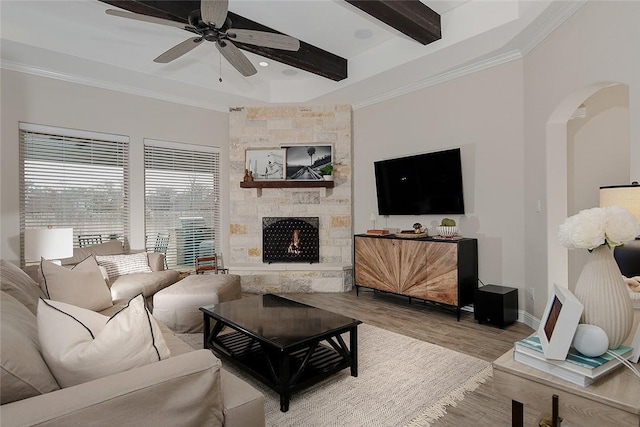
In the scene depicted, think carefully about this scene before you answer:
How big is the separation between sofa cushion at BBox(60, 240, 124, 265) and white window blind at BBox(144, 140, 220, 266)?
0.64 meters

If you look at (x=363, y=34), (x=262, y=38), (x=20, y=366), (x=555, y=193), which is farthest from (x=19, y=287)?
(x=555, y=193)

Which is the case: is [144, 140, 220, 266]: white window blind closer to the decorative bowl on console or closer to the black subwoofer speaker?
the decorative bowl on console

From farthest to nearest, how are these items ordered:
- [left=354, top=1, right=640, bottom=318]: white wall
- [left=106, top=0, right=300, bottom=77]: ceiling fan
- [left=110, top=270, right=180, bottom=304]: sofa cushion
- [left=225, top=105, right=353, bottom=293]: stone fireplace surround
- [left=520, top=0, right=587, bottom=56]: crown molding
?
[left=225, top=105, right=353, bottom=293]: stone fireplace surround, [left=110, top=270, right=180, bottom=304]: sofa cushion, [left=520, top=0, right=587, bottom=56]: crown molding, [left=106, top=0, right=300, bottom=77]: ceiling fan, [left=354, top=1, right=640, bottom=318]: white wall

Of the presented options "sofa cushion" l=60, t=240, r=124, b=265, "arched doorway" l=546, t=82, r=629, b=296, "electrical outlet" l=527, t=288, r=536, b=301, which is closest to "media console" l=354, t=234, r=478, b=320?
"electrical outlet" l=527, t=288, r=536, b=301

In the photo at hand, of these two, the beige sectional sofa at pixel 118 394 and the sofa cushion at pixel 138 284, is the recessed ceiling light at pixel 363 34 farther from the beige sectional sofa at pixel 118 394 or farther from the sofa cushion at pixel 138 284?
the beige sectional sofa at pixel 118 394

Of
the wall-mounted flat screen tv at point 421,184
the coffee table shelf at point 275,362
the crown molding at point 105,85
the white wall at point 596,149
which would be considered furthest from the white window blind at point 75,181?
the white wall at point 596,149

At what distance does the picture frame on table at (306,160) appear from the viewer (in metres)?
5.64

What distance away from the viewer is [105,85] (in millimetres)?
4617

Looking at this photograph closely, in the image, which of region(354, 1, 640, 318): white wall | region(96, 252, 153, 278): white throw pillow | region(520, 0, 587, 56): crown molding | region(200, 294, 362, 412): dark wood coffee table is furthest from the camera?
region(96, 252, 153, 278): white throw pillow

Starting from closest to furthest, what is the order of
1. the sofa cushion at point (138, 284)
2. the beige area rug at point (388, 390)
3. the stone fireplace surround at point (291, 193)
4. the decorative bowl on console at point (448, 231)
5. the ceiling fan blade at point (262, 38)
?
the beige area rug at point (388, 390) < the ceiling fan blade at point (262, 38) < the sofa cushion at point (138, 284) < the decorative bowl on console at point (448, 231) < the stone fireplace surround at point (291, 193)

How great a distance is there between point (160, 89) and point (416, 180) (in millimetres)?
3815

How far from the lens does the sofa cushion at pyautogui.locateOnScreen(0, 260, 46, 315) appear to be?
1.93m

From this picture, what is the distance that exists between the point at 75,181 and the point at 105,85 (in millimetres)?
1327

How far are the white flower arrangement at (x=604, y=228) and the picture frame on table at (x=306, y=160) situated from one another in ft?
14.7
